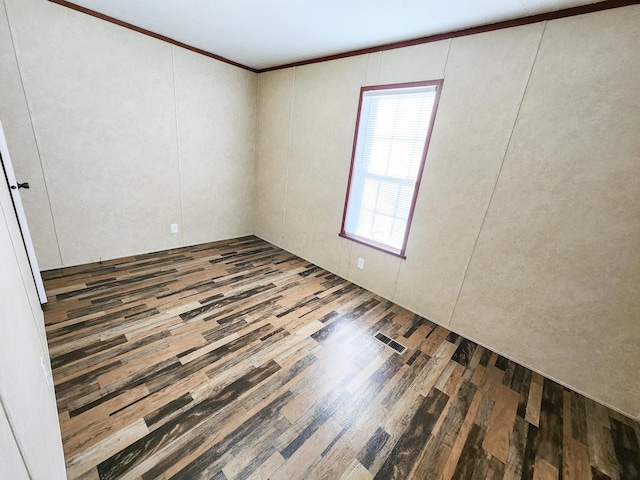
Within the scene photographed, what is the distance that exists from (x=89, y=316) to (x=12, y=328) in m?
1.66

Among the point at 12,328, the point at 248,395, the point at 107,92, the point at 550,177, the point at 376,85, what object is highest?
the point at 376,85

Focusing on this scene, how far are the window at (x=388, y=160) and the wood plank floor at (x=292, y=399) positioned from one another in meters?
0.93

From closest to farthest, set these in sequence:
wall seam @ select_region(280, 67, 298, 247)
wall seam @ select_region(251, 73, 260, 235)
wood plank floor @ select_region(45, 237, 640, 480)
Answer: wood plank floor @ select_region(45, 237, 640, 480), wall seam @ select_region(280, 67, 298, 247), wall seam @ select_region(251, 73, 260, 235)

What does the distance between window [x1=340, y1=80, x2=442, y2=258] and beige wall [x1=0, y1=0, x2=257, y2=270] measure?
2.07 metres

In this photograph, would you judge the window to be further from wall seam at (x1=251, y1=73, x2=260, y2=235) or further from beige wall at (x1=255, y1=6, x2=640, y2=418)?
wall seam at (x1=251, y1=73, x2=260, y2=235)

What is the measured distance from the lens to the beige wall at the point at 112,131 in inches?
93.7

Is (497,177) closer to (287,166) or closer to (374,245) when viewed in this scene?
(374,245)

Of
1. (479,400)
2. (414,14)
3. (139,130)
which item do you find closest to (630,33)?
(414,14)

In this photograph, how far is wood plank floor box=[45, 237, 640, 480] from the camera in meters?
1.35

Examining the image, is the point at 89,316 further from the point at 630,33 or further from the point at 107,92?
the point at 630,33

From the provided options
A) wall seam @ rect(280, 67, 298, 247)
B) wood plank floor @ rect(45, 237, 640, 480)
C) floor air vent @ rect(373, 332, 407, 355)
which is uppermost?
wall seam @ rect(280, 67, 298, 247)

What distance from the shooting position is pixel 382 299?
2.93 metres

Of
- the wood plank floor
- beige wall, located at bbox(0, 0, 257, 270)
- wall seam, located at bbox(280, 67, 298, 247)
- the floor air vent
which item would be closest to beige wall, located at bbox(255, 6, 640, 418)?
the wood plank floor

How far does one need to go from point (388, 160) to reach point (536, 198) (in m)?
1.30
